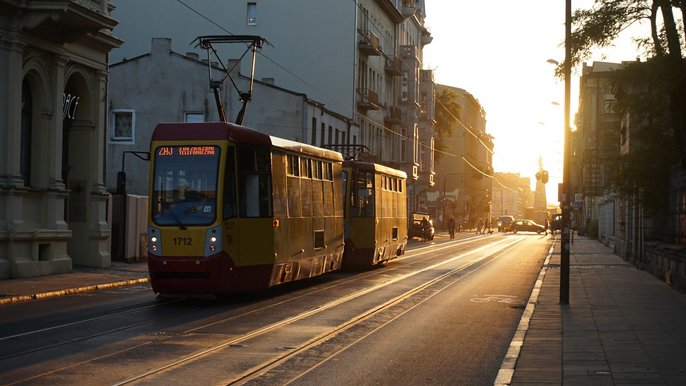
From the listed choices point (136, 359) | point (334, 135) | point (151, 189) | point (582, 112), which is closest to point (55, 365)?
point (136, 359)

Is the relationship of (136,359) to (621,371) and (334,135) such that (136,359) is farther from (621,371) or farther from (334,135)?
(334,135)

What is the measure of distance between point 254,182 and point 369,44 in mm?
46908

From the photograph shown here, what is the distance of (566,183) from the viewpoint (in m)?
22.0

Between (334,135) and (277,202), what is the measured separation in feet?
126

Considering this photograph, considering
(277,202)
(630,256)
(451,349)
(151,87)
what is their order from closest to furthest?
(451,349) < (277,202) < (630,256) < (151,87)

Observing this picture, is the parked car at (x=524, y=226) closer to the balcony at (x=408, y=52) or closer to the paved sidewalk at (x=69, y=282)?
the balcony at (x=408, y=52)

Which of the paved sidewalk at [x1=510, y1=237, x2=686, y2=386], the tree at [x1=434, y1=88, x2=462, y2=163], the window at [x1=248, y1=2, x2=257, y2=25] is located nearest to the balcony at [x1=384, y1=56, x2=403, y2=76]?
the window at [x1=248, y1=2, x2=257, y2=25]

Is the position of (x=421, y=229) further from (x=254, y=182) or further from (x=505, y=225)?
(x=254, y=182)

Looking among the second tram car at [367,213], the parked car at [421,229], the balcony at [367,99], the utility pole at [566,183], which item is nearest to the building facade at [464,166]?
the parked car at [421,229]

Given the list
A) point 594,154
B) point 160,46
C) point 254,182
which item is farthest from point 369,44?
point 254,182

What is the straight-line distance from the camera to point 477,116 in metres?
146

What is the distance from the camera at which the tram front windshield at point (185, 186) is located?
65.1 feet

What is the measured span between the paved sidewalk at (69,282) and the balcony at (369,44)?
3756 centimetres

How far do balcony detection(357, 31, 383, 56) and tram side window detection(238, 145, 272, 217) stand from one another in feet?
148
